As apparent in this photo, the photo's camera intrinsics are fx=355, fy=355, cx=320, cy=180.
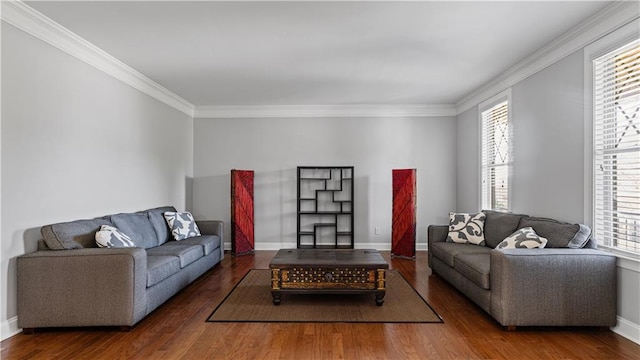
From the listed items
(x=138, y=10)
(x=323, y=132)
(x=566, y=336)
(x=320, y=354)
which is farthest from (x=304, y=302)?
(x=323, y=132)

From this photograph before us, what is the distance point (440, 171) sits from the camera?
21.6 feet

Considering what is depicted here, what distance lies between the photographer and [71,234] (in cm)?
316

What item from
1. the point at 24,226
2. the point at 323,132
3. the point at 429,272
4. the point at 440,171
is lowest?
the point at 429,272

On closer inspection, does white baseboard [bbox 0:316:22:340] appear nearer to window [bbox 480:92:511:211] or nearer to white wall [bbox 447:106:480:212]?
window [bbox 480:92:511:211]

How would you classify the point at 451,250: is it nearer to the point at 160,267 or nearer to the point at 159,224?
the point at 160,267

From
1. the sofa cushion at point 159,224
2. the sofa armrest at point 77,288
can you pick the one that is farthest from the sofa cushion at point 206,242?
the sofa armrest at point 77,288

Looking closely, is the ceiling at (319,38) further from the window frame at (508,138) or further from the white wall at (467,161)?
the white wall at (467,161)

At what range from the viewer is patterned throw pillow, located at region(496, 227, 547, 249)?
3257mm

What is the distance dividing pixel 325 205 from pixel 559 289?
4123mm

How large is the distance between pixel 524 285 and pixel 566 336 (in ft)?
1.66

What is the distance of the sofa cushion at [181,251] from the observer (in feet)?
13.0

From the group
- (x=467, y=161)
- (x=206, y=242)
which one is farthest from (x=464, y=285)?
(x=206, y=242)

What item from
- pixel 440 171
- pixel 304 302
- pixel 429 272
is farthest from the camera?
pixel 440 171

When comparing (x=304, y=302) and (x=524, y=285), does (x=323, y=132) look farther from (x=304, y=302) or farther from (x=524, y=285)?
(x=524, y=285)
